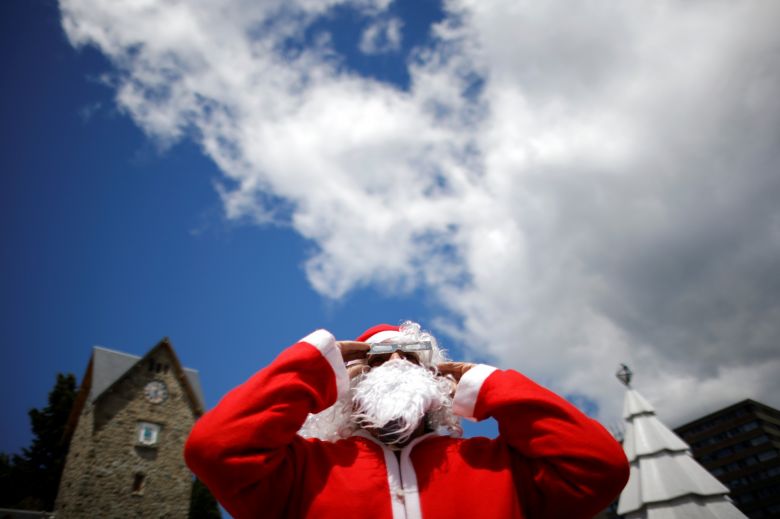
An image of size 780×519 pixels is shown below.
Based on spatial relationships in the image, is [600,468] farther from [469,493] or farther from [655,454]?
[655,454]

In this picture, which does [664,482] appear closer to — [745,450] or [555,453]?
[555,453]

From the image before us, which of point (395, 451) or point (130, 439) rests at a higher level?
point (130, 439)

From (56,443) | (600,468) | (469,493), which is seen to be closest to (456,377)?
(469,493)

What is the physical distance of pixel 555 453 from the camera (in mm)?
1646

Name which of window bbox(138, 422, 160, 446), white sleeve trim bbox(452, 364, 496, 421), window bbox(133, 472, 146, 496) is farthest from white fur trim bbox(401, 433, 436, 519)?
window bbox(138, 422, 160, 446)

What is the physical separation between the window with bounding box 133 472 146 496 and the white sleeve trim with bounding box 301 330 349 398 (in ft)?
70.7

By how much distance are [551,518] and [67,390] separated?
111ft

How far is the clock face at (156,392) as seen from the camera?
67.5ft

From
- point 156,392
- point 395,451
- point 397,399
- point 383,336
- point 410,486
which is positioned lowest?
point 410,486

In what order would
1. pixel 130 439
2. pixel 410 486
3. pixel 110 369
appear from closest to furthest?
pixel 410 486
pixel 130 439
pixel 110 369

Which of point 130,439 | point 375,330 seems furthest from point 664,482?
point 130,439

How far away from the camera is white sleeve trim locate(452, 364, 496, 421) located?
196 cm

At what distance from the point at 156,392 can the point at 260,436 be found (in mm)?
23309

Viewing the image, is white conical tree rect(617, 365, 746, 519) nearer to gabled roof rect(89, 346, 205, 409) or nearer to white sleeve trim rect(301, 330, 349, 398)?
white sleeve trim rect(301, 330, 349, 398)
